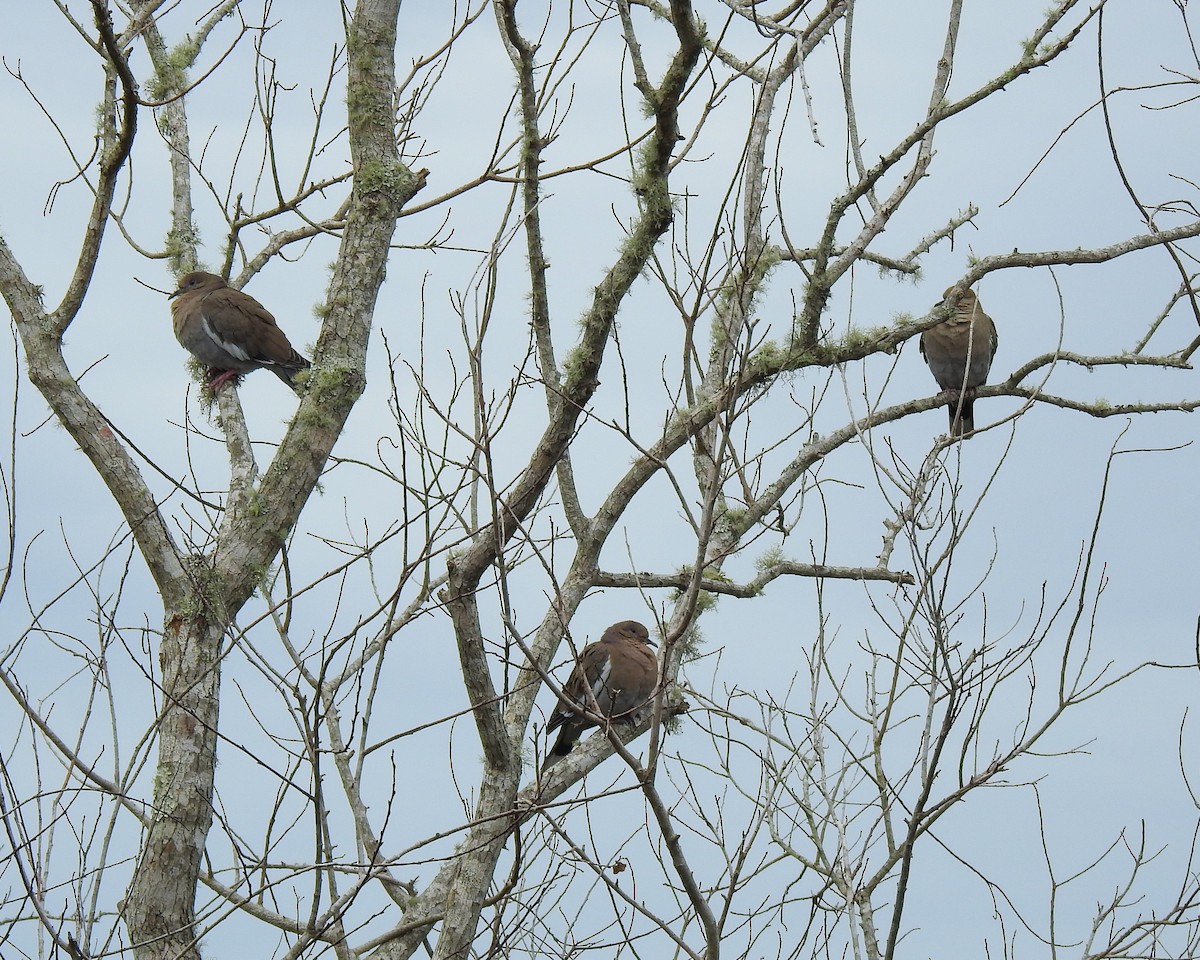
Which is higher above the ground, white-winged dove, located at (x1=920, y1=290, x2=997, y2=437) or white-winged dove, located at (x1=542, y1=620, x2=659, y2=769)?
white-winged dove, located at (x1=920, y1=290, x2=997, y2=437)

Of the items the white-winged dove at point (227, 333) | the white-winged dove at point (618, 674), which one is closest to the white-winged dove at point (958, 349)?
the white-winged dove at point (618, 674)

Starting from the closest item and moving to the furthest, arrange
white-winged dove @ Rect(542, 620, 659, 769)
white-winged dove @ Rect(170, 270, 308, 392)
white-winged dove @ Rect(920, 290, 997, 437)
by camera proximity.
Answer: white-winged dove @ Rect(170, 270, 308, 392) < white-winged dove @ Rect(542, 620, 659, 769) < white-winged dove @ Rect(920, 290, 997, 437)

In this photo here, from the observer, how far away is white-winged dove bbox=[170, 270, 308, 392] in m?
6.17

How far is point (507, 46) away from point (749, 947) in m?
3.50

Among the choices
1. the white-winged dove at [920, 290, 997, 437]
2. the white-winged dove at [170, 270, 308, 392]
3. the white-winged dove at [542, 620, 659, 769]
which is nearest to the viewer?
the white-winged dove at [170, 270, 308, 392]

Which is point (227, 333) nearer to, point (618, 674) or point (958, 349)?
point (618, 674)

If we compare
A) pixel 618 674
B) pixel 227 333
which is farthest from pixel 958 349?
pixel 227 333

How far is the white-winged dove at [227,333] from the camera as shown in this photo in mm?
6172

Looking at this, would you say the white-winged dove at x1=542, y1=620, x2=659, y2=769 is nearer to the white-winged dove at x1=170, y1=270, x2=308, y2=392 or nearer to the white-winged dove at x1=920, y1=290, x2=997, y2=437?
the white-winged dove at x1=170, y1=270, x2=308, y2=392

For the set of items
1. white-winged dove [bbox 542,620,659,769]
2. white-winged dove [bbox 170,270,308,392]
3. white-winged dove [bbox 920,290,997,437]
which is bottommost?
white-winged dove [bbox 542,620,659,769]

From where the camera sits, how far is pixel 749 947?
15.5ft

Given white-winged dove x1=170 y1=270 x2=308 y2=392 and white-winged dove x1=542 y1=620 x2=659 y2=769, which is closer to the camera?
white-winged dove x1=170 y1=270 x2=308 y2=392

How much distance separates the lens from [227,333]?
6180 millimetres

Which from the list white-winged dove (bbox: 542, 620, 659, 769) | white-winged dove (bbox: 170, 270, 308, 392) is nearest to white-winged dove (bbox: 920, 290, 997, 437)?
white-winged dove (bbox: 542, 620, 659, 769)
